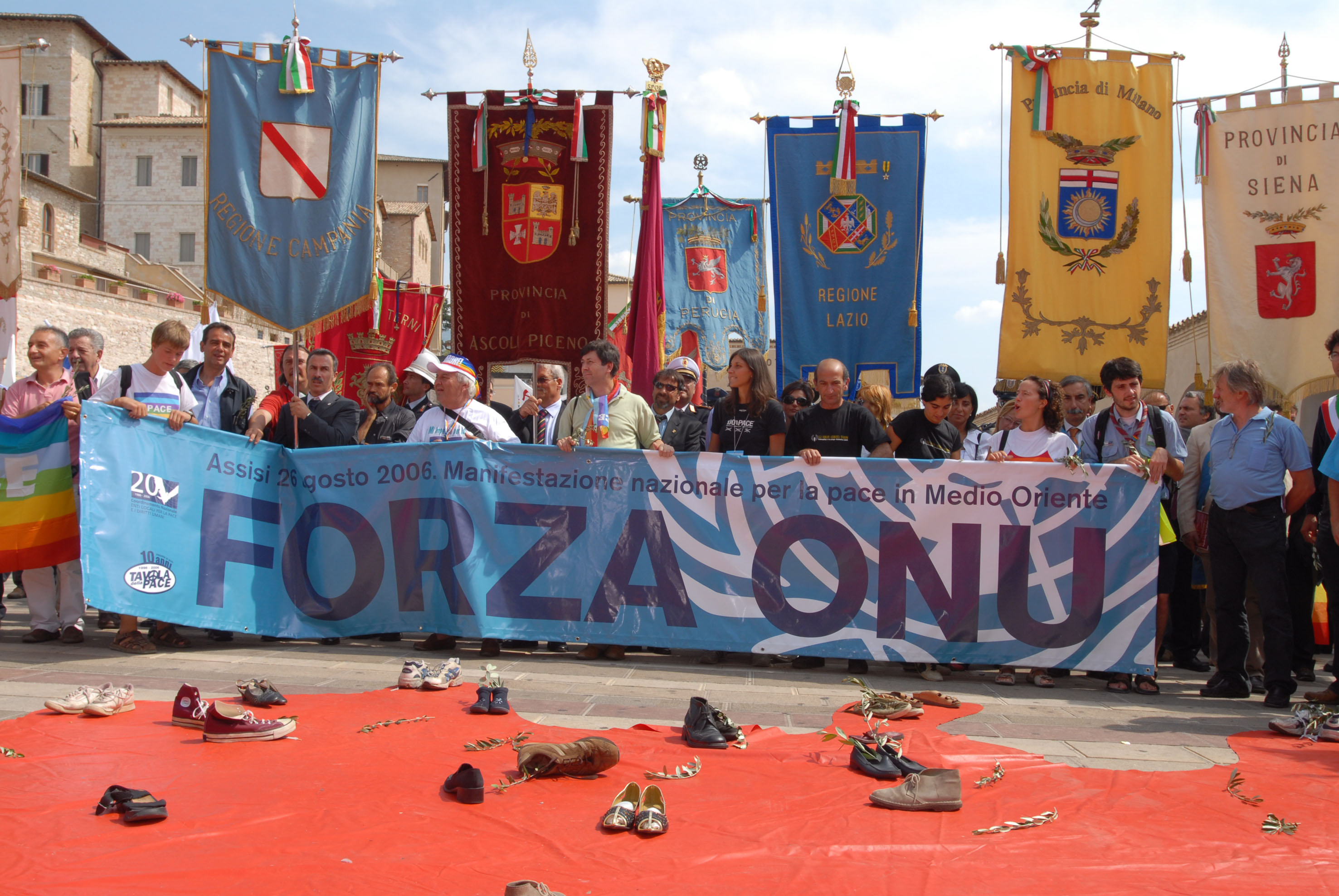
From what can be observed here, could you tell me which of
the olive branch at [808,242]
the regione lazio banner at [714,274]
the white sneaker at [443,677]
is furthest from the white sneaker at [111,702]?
the regione lazio banner at [714,274]

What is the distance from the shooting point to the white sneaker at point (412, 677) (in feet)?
15.3

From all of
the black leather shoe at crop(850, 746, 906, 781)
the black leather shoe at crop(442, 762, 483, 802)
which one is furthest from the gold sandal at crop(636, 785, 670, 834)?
the black leather shoe at crop(850, 746, 906, 781)

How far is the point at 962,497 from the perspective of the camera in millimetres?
5820

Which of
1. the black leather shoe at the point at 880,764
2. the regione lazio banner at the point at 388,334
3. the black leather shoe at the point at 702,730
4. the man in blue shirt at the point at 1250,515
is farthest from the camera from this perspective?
the regione lazio banner at the point at 388,334

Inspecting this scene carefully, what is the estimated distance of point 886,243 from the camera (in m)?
8.96

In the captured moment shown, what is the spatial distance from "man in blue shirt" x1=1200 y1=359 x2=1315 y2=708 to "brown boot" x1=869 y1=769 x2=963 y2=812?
311 cm

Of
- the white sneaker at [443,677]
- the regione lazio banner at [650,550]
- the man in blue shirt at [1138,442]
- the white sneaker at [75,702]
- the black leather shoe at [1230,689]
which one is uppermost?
the man in blue shirt at [1138,442]

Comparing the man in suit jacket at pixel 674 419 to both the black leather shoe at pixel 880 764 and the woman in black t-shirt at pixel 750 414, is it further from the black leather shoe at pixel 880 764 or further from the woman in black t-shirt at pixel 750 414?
the black leather shoe at pixel 880 764

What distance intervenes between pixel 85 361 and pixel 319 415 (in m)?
1.96

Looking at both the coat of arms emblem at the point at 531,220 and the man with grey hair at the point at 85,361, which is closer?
the man with grey hair at the point at 85,361

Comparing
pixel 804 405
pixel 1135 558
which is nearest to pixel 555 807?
pixel 1135 558

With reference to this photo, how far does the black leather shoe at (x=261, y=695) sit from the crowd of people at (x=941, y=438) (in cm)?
178

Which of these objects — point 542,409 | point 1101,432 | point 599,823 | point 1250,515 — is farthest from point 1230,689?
point 542,409

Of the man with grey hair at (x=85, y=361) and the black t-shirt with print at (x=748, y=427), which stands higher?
the man with grey hair at (x=85, y=361)
